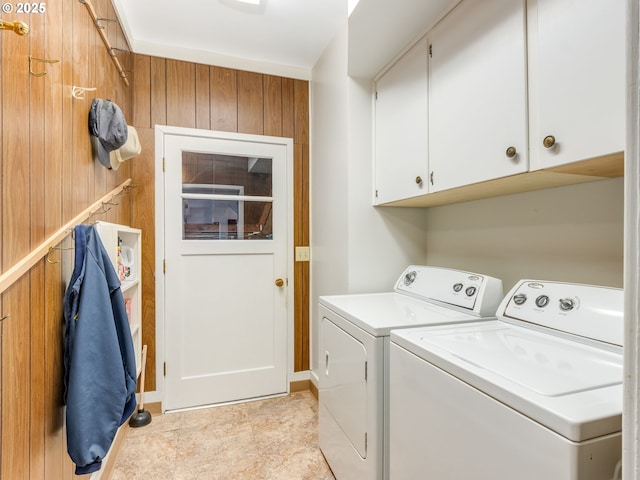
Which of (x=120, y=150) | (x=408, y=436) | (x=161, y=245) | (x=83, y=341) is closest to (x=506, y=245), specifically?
(x=408, y=436)

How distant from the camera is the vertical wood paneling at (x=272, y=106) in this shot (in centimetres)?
266

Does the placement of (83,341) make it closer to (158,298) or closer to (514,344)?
(158,298)

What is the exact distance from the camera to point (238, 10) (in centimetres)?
204

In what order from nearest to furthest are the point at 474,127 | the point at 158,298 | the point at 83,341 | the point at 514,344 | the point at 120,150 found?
the point at 514,344
the point at 83,341
the point at 474,127
the point at 120,150
the point at 158,298

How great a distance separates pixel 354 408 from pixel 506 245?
1.04 metres

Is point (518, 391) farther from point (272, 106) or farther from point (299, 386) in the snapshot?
point (272, 106)

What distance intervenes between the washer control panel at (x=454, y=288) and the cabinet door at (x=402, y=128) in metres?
0.45

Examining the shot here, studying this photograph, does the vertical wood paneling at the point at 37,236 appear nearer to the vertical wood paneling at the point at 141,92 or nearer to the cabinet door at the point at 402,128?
the vertical wood paneling at the point at 141,92

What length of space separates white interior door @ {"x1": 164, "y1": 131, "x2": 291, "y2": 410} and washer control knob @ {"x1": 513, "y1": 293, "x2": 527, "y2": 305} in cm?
178

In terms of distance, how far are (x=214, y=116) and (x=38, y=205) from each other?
1.70m

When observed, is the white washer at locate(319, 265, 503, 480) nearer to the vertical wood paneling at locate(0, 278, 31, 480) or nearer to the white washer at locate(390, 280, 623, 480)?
the white washer at locate(390, 280, 623, 480)

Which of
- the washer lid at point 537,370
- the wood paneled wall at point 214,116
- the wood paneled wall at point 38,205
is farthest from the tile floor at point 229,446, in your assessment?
the washer lid at point 537,370

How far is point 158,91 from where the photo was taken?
2402mm

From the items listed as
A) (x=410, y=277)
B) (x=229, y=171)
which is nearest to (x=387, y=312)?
(x=410, y=277)
